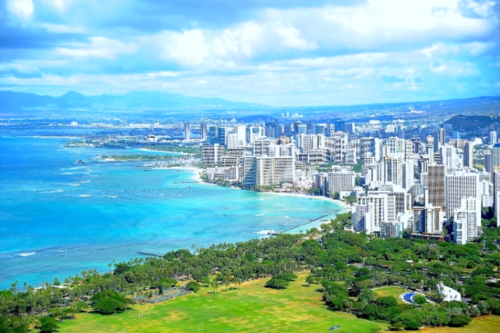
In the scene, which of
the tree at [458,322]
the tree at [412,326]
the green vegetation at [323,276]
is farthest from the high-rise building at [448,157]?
the tree at [412,326]

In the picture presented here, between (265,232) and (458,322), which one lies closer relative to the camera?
(458,322)

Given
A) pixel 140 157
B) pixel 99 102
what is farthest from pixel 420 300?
pixel 99 102

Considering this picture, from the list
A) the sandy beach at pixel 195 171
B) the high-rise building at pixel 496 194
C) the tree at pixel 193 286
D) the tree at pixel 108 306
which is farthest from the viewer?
the sandy beach at pixel 195 171

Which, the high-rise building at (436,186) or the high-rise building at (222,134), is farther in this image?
the high-rise building at (222,134)

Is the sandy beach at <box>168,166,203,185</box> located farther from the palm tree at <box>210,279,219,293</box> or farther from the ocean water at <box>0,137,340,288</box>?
the palm tree at <box>210,279,219,293</box>

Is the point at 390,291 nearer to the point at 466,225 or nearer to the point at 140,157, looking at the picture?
the point at 466,225

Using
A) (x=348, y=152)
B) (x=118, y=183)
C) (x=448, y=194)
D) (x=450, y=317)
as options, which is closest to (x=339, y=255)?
(x=450, y=317)

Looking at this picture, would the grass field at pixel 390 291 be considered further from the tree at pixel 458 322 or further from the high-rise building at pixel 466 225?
the high-rise building at pixel 466 225
